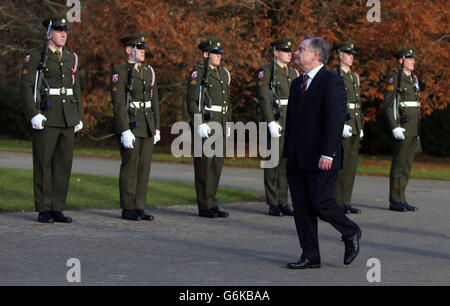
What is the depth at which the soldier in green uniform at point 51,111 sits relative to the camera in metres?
10.8

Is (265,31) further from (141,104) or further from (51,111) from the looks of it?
(51,111)

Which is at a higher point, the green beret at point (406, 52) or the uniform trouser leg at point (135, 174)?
the green beret at point (406, 52)

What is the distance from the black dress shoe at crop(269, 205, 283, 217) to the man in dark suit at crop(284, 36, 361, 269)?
13.4 feet

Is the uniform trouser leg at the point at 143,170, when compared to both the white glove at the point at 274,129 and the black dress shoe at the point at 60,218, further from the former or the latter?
the white glove at the point at 274,129

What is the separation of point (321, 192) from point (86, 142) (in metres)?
26.1

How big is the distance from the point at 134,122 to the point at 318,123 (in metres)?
3.98

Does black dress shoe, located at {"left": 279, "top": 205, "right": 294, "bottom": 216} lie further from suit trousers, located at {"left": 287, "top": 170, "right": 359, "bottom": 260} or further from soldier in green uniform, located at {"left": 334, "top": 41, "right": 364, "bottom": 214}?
suit trousers, located at {"left": 287, "top": 170, "right": 359, "bottom": 260}

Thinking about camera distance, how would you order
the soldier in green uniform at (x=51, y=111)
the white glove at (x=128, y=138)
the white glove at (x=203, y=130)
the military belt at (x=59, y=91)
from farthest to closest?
the white glove at (x=203, y=130) → the white glove at (x=128, y=138) → the military belt at (x=59, y=91) → the soldier in green uniform at (x=51, y=111)

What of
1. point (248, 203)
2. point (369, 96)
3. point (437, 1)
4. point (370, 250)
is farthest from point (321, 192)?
point (369, 96)

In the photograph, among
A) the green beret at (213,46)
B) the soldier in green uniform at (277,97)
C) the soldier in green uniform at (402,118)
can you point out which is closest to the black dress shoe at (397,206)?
the soldier in green uniform at (402,118)

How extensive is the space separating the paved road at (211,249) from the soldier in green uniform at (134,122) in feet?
1.38

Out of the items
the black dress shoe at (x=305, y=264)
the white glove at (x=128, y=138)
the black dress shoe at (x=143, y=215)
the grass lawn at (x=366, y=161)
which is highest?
the white glove at (x=128, y=138)

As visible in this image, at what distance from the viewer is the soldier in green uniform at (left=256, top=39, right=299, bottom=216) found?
1227 cm

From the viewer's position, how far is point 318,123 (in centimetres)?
806
